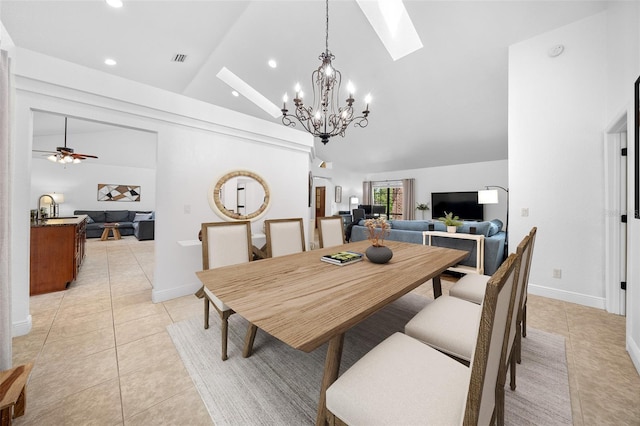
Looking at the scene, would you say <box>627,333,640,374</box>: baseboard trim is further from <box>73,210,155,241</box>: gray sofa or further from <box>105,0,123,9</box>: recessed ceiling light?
<box>73,210,155,241</box>: gray sofa

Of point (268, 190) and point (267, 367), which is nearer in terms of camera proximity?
point (267, 367)

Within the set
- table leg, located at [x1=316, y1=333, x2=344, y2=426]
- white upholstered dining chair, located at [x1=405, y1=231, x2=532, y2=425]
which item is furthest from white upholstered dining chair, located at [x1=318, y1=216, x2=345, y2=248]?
table leg, located at [x1=316, y1=333, x2=344, y2=426]

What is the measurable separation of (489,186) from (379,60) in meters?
5.01

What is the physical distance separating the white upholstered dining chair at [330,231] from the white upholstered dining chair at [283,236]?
28 cm

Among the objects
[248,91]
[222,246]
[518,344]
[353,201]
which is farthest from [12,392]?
[353,201]

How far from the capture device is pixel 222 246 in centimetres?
193

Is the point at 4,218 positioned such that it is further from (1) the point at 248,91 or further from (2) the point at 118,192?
(2) the point at 118,192

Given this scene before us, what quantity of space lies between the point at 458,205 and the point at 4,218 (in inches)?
322

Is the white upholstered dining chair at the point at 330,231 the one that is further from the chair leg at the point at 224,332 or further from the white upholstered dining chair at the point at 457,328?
the white upholstered dining chair at the point at 457,328

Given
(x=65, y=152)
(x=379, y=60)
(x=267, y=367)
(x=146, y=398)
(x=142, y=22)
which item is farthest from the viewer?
(x=65, y=152)

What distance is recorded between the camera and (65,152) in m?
4.50

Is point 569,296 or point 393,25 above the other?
point 393,25

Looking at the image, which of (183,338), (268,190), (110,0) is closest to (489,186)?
(268,190)

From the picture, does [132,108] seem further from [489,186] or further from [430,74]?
[489,186]
